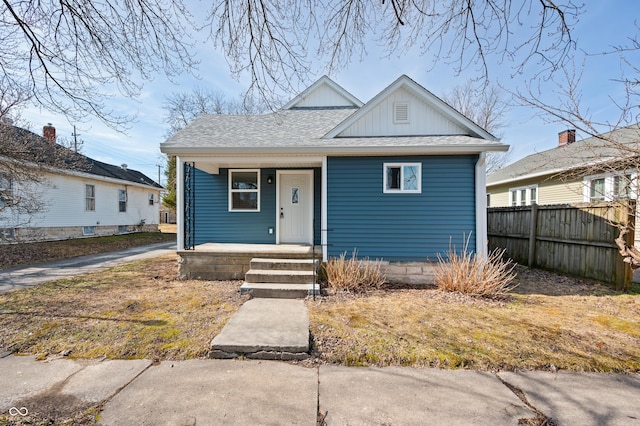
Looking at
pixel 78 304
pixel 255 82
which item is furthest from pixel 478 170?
pixel 78 304

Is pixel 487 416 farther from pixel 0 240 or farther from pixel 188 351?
pixel 0 240

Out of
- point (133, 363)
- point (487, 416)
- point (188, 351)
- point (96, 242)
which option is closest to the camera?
point (487, 416)

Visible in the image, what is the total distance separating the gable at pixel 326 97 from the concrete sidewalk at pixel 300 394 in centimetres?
962

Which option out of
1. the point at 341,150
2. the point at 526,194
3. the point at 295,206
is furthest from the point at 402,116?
the point at 526,194

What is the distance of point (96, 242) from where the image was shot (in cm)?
1384

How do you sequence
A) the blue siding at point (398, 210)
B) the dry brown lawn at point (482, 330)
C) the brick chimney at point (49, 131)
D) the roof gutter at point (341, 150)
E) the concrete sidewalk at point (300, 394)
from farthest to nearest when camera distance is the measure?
the brick chimney at point (49, 131) → the blue siding at point (398, 210) → the roof gutter at point (341, 150) → the dry brown lawn at point (482, 330) → the concrete sidewalk at point (300, 394)

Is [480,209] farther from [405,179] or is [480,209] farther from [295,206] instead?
[295,206]

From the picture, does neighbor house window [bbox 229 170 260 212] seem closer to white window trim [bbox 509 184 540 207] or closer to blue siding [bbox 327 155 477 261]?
blue siding [bbox 327 155 477 261]

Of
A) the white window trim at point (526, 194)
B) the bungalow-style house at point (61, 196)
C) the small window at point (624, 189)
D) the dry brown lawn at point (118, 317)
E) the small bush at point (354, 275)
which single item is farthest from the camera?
the white window trim at point (526, 194)

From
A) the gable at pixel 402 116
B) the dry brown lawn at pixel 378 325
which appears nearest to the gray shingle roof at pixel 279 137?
the gable at pixel 402 116

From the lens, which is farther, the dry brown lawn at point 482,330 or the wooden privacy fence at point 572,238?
the wooden privacy fence at point 572,238

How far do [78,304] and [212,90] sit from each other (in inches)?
838

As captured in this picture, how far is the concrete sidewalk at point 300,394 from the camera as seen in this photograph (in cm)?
236

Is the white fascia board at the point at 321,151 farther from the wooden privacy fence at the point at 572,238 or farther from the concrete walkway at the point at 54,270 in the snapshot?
the concrete walkway at the point at 54,270
